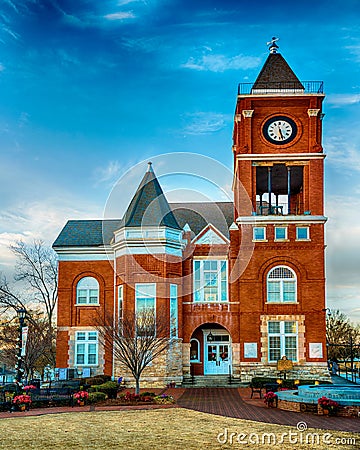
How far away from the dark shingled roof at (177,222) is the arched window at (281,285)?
420cm

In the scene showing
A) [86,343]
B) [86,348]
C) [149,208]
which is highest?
[149,208]

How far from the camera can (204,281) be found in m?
38.8

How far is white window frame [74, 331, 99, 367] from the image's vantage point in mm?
39031

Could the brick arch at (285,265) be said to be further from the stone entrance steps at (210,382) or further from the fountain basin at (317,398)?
the fountain basin at (317,398)

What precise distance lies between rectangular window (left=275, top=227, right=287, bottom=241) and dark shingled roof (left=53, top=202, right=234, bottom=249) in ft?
11.4

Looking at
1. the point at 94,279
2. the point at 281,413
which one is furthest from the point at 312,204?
the point at 281,413

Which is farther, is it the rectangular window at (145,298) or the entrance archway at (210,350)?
the entrance archway at (210,350)

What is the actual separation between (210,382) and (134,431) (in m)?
18.6

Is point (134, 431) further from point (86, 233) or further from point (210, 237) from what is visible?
point (86, 233)

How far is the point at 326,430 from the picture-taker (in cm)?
1852

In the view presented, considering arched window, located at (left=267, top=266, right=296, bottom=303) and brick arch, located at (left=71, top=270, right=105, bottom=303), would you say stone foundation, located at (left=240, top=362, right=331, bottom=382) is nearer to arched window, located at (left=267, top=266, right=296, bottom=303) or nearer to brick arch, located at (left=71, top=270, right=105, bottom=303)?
arched window, located at (left=267, top=266, right=296, bottom=303)

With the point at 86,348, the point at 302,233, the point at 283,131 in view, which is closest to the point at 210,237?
the point at 302,233

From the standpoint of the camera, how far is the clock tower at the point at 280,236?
122ft

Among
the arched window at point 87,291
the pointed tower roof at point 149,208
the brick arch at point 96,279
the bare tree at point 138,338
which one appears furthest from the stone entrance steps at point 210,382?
the pointed tower roof at point 149,208
